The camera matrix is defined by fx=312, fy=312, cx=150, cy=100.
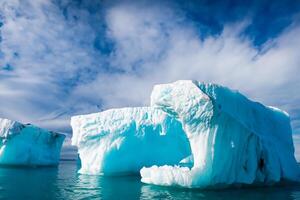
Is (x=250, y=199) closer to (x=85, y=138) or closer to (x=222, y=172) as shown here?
(x=222, y=172)

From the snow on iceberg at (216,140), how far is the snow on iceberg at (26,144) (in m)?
22.4

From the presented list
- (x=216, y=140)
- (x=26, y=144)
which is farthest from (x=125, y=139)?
(x=26, y=144)

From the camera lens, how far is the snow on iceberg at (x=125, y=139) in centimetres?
2255

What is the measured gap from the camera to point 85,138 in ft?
77.6

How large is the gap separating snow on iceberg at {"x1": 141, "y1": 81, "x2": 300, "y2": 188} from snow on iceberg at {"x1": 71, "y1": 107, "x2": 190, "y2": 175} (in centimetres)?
770

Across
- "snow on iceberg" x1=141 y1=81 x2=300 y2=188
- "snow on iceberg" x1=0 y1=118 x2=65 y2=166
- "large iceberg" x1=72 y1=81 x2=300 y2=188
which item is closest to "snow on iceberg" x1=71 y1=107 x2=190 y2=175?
"large iceberg" x1=72 y1=81 x2=300 y2=188

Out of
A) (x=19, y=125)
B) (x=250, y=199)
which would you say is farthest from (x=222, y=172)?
(x=19, y=125)

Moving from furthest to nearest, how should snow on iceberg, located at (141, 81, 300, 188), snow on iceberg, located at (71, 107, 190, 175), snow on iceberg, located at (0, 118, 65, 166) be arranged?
1. snow on iceberg, located at (0, 118, 65, 166)
2. snow on iceberg, located at (71, 107, 190, 175)
3. snow on iceberg, located at (141, 81, 300, 188)

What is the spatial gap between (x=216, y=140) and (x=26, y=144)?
86.5 ft

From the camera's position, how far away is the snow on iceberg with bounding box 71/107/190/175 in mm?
22547

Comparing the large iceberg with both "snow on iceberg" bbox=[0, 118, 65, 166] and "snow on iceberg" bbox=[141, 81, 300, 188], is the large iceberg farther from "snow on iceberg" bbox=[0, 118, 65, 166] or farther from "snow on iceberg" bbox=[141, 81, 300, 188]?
"snow on iceberg" bbox=[0, 118, 65, 166]

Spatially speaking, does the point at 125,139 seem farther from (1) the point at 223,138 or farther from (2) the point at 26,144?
(2) the point at 26,144

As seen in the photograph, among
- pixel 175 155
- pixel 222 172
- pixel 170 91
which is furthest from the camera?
pixel 175 155

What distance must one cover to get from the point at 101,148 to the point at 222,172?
11.4 m
